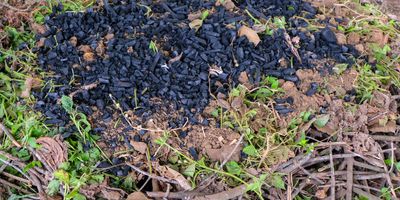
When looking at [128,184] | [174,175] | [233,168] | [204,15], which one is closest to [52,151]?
[128,184]

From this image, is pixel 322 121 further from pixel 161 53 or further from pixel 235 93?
pixel 161 53

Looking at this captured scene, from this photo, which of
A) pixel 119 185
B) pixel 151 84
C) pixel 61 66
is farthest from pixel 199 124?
pixel 61 66

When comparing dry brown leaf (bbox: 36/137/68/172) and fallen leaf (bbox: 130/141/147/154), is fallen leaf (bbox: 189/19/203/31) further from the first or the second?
dry brown leaf (bbox: 36/137/68/172)

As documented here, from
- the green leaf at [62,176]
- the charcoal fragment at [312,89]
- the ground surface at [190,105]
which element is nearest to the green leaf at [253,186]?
the ground surface at [190,105]

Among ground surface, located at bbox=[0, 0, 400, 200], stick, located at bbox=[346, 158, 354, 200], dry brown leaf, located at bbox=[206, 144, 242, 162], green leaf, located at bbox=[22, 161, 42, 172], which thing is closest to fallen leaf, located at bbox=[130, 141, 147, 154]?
ground surface, located at bbox=[0, 0, 400, 200]

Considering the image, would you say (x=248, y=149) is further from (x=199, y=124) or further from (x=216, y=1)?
(x=216, y=1)

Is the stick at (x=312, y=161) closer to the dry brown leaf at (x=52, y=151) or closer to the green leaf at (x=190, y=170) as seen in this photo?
the green leaf at (x=190, y=170)
